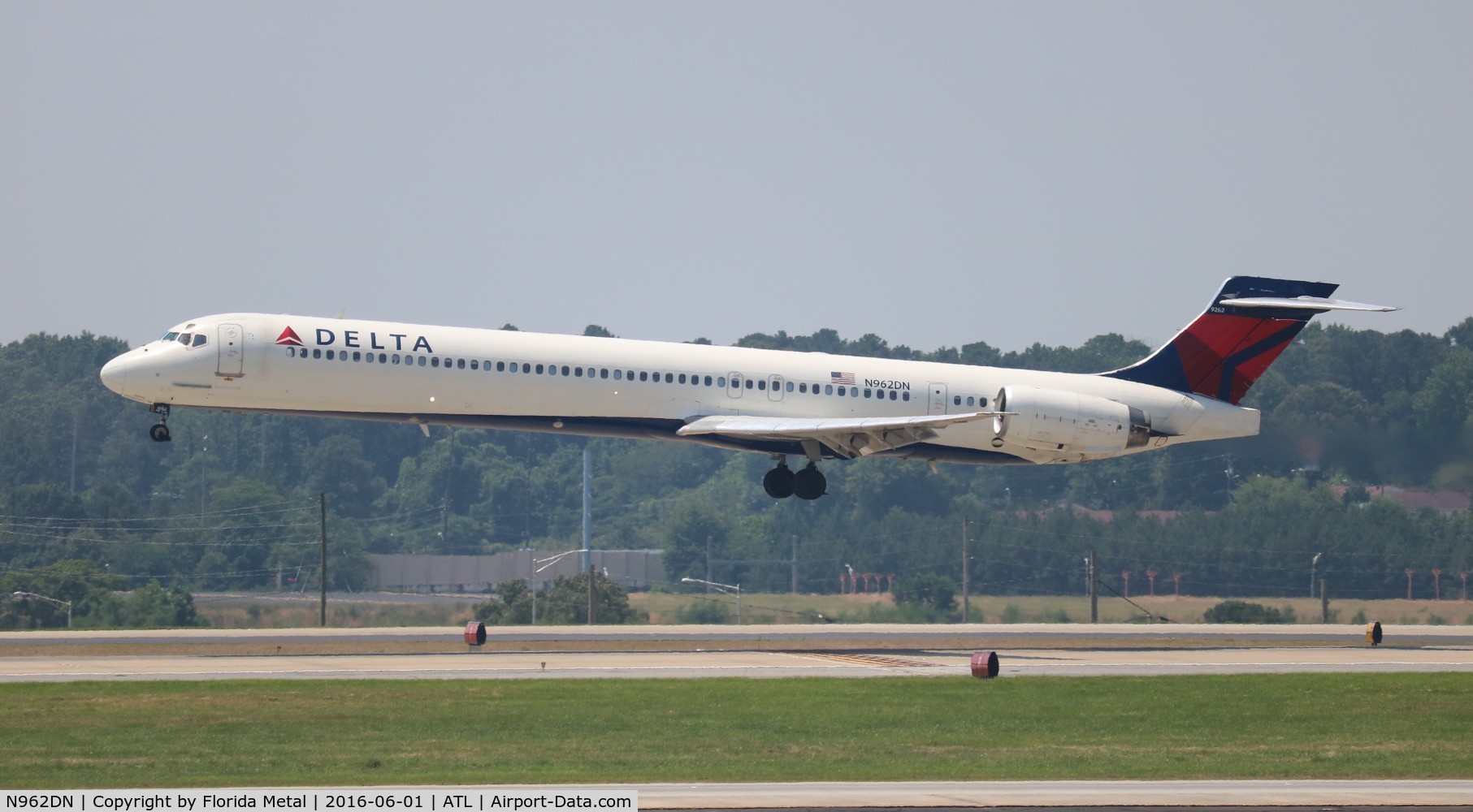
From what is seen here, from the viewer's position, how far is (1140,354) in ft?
390

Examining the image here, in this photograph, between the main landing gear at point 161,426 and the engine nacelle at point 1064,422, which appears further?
the engine nacelle at point 1064,422

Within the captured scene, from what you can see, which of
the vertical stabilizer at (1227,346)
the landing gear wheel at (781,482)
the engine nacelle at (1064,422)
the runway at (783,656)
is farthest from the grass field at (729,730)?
the vertical stabilizer at (1227,346)

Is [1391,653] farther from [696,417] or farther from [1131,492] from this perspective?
[1131,492]

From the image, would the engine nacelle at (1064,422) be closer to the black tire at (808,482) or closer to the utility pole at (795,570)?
the black tire at (808,482)

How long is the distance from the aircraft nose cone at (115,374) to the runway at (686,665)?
6482 mm

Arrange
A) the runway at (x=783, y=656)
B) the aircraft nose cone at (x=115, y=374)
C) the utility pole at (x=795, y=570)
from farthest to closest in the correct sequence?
the utility pole at (x=795, y=570), the aircraft nose cone at (x=115, y=374), the runway at (x=783, y=656)

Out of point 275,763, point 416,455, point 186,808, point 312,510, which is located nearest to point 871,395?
point 275,763

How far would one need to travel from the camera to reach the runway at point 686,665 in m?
36.1

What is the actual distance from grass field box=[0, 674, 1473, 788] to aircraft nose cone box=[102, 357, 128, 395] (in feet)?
32.7

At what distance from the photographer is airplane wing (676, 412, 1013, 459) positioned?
43.1 m
